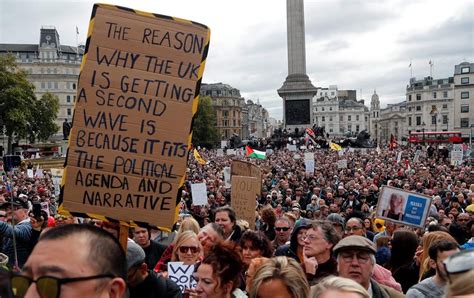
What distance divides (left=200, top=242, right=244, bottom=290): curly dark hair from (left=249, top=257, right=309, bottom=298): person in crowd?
0.31m

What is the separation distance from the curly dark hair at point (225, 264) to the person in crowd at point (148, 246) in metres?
2.15

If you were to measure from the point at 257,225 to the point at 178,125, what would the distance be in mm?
6175

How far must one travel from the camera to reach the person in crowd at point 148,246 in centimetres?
614

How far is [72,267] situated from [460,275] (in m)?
1.61

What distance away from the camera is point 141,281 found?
153 inches

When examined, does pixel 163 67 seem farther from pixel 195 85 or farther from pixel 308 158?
pixel 308 158

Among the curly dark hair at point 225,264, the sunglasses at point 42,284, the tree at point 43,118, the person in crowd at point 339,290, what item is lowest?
the curly dark hair at point 225,264

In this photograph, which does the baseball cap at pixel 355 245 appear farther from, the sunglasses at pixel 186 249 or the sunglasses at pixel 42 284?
the sunglasses at pixel 42 284

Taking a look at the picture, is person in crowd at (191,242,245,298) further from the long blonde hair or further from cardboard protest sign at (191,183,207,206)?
cardboard protest sign at (191,183,207,206)

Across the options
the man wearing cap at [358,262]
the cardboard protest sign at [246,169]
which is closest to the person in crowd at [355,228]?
the man wearing cap at [358,262]

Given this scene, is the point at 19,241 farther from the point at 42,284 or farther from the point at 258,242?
the point at 42,284

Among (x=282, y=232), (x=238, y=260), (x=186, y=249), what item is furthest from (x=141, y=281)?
(x=282, y=232)

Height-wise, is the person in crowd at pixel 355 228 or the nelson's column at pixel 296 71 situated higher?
the nelson's column at pixel 296 71

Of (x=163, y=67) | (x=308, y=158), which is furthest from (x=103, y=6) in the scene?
(x=308, y=158)
